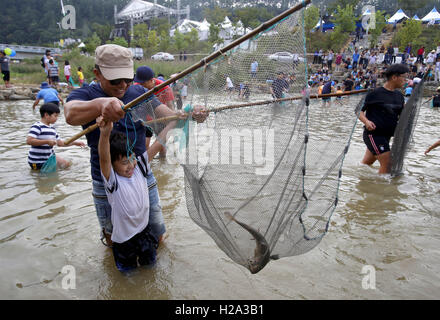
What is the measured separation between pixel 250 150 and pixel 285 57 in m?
0.73

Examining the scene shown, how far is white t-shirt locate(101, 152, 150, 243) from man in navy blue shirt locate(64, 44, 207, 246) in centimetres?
21

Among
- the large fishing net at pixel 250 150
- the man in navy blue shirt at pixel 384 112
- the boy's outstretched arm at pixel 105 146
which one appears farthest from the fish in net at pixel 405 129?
the boy's outstretched arm at pixel 105 146

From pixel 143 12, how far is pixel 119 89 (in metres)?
92.8

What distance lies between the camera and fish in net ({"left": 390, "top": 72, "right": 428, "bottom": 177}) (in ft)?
14.9

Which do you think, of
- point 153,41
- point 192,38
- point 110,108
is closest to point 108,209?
point 110,108

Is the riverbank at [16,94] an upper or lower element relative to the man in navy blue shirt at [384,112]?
upper

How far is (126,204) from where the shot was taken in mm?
2242

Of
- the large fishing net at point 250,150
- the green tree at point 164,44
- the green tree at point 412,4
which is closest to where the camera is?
the large fishing net at point 250,150

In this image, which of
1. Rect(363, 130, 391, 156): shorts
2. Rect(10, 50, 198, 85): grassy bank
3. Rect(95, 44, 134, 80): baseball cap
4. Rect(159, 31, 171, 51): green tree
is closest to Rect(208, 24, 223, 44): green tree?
Rect(159, 31, 171, 51): green tree

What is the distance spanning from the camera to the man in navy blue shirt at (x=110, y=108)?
1943mm

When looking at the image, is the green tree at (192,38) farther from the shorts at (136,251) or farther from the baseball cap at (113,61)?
the shorts at (136,251)

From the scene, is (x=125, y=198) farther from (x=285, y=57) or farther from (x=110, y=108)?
(x=285, y=57)

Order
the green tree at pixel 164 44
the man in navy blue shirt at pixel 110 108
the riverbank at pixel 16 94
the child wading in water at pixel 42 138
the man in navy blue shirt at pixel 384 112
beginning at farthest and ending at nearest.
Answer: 1. the green tree at pixel 164 44
2. the riverbank at pixel 16 94
3. the child wading in water at pixel 42 138
4. the man in navy blue shirt at pixel 384 112
5. the man in navy blue shirt at pixel 110 108
